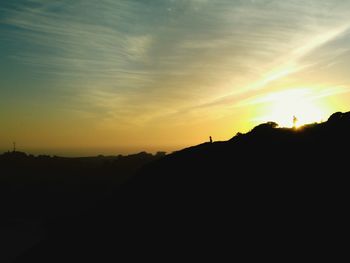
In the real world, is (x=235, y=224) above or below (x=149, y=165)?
below

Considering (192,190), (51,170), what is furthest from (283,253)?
(51,170)

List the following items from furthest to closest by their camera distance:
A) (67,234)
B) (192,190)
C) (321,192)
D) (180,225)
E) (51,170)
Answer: (51,170) < (67,234) < (192,190) < (180,225) < (321,192)

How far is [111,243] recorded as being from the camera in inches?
1106

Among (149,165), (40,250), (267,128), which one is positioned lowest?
(40,250)

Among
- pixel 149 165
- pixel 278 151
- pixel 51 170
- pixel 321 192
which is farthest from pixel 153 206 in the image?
pixel 51 170

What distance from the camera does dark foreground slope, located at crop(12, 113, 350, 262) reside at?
66.7 feet

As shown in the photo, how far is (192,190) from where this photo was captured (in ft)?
91.9

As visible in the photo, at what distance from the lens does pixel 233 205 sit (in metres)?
24.2

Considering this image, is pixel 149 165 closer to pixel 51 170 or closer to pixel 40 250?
pixel 40 250

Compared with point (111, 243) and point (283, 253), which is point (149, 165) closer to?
point (111, 243)

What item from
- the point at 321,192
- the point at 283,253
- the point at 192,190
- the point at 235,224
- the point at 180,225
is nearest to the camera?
the point at 283,253

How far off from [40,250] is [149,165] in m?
13.4

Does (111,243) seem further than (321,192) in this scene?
Yes

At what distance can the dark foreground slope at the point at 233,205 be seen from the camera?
66.7 ft
